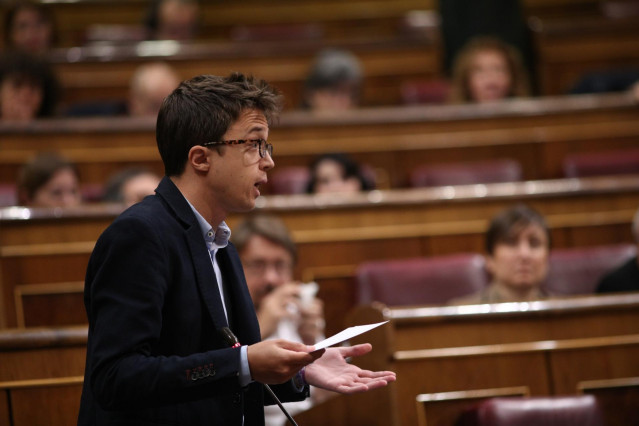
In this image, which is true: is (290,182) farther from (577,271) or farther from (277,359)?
(277,359)

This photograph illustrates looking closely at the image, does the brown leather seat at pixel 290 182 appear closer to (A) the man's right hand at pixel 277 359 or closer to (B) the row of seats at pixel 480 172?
(B) the row of seats at pixel 480 172

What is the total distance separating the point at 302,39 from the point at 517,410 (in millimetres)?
1486

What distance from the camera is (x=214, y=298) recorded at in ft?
1.78

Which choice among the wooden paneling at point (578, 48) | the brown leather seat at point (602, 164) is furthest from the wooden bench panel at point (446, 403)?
the wooden paneling at point (578, 48)

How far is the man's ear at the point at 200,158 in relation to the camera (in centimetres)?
55

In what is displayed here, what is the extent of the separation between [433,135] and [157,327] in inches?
47.0

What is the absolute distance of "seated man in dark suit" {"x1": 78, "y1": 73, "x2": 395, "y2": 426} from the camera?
1.61 ft

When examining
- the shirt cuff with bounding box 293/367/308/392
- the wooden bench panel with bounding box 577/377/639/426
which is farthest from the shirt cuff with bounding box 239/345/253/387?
the wooden bench panel with bounding box 577/377/639/426

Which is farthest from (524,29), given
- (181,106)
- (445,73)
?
(181,106)

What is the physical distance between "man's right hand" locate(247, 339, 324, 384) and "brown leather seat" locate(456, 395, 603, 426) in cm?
36

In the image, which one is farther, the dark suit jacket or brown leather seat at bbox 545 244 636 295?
brown leather seat at bbox 545 244 636 295

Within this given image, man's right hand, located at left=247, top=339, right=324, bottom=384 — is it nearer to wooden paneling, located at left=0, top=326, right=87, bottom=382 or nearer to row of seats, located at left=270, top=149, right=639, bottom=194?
wooden paneling, located at left=0, top=326, right=87, bottom=382

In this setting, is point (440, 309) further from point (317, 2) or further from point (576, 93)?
point (317, 2)

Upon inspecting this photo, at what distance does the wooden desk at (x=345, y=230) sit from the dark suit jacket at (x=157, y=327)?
2.11 feet
